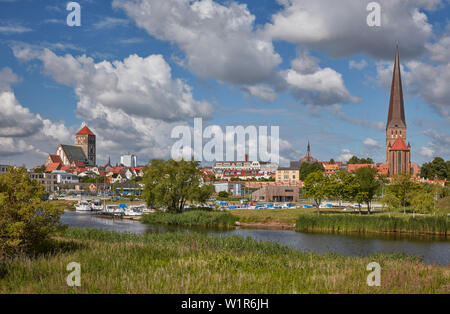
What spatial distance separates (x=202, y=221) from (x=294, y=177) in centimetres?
14571

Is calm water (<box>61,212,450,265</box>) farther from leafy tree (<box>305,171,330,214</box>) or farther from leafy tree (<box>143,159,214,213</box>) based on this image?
leafy tree (<box>305,171,330,214</box>)

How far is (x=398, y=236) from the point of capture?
151 ft

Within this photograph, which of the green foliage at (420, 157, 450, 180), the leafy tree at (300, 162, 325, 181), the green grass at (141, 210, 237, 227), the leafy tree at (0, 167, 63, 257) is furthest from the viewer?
the leafy tree at (300, 162, 325, 181)

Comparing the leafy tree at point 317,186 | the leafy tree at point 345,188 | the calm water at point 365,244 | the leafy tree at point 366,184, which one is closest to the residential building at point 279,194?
the leafy tree at point 317,186

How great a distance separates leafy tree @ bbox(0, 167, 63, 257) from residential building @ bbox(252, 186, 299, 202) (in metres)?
91.1

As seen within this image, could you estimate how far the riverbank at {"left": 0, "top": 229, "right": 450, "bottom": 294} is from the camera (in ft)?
42.8

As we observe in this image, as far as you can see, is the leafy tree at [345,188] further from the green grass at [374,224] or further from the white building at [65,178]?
the white building at [65,178]

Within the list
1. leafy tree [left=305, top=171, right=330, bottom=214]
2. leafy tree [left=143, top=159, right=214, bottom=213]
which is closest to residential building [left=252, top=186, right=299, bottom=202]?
leafy tree [left=305, top=171, right=330, bottom=214]

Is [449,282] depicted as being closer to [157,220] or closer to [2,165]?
[157,220]

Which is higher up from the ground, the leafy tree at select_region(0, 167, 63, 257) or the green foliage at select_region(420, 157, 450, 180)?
the green foliage at select_region(420, 157, 450, 180)

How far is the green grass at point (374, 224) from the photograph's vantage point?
1858 inches

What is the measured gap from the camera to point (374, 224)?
49.3 metres

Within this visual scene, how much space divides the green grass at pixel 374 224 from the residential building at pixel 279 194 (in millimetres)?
54320
